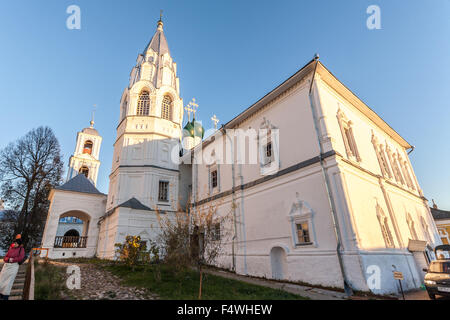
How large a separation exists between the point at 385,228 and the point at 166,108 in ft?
62.0

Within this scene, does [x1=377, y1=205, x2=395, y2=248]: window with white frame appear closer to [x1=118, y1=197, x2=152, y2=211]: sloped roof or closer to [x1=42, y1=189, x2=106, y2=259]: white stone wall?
[x1=118, y1=197, x2=152, y2=211]: sloped roof

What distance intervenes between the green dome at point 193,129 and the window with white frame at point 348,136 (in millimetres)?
17468

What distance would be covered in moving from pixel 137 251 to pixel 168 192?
8586 millimetres

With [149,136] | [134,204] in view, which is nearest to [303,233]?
[134,204]

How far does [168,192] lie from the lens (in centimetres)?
1950

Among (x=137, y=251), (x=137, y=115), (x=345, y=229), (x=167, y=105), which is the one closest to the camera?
(x=345, y=229)

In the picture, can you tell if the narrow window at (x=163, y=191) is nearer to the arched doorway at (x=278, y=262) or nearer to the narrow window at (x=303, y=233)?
the arched doorway at (x=278, y=262)

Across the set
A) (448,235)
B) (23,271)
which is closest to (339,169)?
(23,271)

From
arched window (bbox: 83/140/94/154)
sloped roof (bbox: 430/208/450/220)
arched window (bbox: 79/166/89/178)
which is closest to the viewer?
sloped roof (bbox: 430/208/450/220)

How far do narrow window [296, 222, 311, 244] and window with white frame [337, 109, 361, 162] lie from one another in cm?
383

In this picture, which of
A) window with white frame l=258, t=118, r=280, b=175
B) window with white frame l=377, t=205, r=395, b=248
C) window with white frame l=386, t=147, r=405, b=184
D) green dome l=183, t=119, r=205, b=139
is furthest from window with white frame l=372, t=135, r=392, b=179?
green dome l=183, t=119, r=205, b=139

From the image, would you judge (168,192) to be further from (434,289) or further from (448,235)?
(448,235)

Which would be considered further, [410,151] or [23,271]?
[410,151]

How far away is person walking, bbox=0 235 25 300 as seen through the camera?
6.05 metres
